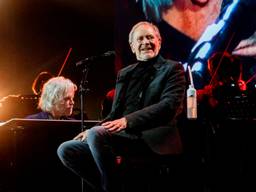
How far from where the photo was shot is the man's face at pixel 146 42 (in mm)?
2746

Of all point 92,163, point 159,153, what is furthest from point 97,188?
point 159,153

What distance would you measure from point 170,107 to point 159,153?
0.86 ft

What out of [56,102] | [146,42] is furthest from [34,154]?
[146,42]

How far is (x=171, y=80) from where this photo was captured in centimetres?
260

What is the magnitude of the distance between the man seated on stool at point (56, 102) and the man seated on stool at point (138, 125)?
1067mm

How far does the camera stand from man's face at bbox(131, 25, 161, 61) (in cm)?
275

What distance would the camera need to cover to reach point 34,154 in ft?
10.2

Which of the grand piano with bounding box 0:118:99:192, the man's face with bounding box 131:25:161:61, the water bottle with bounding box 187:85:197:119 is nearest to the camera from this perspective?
Result: the man's face with bounding box 131:25:161:61

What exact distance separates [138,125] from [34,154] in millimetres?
1004

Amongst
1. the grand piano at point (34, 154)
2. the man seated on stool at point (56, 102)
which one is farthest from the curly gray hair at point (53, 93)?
the grand piano at point (34, 154)

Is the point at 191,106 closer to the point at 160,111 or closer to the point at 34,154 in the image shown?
the point at 160,111

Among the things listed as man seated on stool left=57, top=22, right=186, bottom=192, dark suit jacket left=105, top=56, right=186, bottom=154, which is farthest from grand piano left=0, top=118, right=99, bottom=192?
dark suit jacket left=105, top=56, right=186, bottom=154

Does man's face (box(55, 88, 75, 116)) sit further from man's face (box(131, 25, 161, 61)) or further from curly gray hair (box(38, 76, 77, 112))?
man's face (box(131, 25, 161, 61))

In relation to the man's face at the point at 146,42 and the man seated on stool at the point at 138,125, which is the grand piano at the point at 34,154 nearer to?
Answer: the man seated on stool at the point at 138,125
